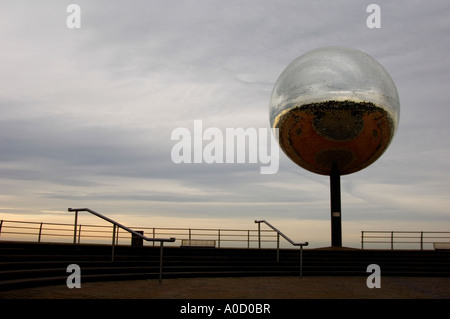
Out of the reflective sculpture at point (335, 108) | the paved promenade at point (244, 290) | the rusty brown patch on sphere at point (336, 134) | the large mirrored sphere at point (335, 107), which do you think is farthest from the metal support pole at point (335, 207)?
the paved promenade at point (244, 290)

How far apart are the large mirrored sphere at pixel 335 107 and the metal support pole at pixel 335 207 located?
0.94m

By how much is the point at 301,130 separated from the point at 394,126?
11.8ft

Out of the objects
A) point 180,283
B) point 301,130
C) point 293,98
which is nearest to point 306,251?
point 301,130

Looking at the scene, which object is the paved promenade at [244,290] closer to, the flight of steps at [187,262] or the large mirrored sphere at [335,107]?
the flight of steps at [187,262]

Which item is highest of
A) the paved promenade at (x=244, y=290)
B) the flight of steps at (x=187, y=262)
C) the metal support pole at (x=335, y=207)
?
the metal support pole at (x=335, y=207)

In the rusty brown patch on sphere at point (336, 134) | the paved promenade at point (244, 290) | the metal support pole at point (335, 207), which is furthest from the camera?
the metal support pole at point (335, 207)

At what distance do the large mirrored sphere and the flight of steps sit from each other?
3.92m

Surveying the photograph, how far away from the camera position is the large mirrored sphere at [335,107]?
1596cm

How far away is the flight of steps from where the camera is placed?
9764 millimetres

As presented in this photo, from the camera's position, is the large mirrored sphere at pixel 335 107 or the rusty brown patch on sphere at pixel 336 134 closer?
the large mirrored sphere at pixel 335 107

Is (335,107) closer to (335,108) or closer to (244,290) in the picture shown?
(335,108)
